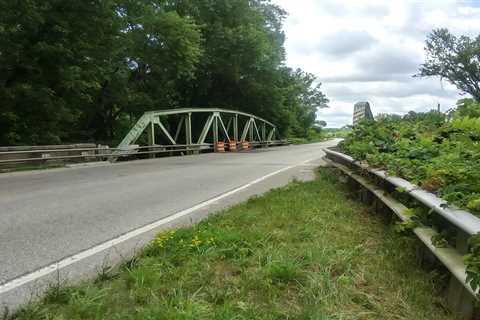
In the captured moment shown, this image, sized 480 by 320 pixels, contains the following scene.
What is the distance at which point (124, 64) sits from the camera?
24.2 metres

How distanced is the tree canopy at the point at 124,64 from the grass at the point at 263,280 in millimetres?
13654

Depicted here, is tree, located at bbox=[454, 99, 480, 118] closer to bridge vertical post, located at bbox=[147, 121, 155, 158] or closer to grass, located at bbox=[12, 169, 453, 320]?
grass, located at bbox=[12, 169, 453, 320]

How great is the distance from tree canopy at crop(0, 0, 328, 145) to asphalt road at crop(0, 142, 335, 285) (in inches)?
227

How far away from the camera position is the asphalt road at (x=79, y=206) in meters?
4.12

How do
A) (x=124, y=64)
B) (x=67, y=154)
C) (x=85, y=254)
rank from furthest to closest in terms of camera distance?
(x=124, y=64)
(x=67, y=154)
(x=85, y=254)

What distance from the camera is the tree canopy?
606 inches

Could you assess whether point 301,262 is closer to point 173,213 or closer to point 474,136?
point 474,136

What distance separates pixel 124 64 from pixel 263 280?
23.3 meters

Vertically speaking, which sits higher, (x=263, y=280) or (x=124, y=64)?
(x=124, y=64)

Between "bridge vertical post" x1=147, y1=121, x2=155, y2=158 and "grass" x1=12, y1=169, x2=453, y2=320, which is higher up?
"bridge vertical post" x1=147, y1=121, x2=155, y2=158

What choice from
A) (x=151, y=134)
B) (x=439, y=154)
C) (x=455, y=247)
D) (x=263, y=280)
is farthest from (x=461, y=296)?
(x=151, y=134)

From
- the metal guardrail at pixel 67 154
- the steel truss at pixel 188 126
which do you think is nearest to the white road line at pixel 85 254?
the metal guardrail at pixel 67 154

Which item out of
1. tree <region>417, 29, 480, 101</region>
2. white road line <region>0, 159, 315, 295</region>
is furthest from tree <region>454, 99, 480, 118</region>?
tree <region>417, 29, 480, 101</region>

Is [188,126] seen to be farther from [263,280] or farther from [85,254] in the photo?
[263,280]
